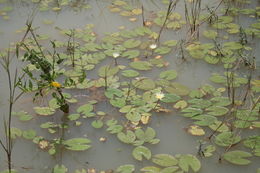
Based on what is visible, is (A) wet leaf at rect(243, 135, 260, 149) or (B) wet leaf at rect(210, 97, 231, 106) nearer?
(A) wet leaf at rect(243, 135, 260, 149)

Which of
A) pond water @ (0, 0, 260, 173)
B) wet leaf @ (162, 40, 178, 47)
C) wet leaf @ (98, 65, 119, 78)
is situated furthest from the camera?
wet leaf @ (162, 40, 178, 47)

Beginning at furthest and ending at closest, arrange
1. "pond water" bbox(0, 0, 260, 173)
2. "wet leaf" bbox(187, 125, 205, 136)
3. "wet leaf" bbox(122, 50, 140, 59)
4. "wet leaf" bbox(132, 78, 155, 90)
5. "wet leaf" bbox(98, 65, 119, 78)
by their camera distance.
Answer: "wet leaf" bbox(122, 50, 140, 59)
"wet leaf" bbox(98, 65, 119, 78)
"wet leaf" bbox(132, 78, 155, 90)
"wet leaf" bbox(187, 125, 205, 136)
"pond water" bbox(0, 0, 260, 173)

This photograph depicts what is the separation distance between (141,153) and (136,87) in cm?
53

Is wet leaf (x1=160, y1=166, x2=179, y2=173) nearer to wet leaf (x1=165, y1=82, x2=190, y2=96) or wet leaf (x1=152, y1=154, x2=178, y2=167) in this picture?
wet leaf (x1=152, y1=154, x2=178, y2=167)

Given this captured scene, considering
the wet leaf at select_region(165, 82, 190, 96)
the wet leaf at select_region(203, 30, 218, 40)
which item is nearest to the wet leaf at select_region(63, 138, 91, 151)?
the wet leaf at select_region(165, 82, 190, 96)

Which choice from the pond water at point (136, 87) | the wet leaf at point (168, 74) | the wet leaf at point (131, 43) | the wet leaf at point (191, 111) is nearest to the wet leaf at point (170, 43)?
the pond water at point (136, 87)

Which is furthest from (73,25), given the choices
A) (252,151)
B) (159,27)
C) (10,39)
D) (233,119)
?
(252,151)

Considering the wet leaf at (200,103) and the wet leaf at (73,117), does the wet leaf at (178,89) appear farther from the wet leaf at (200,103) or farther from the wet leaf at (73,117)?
the wet leaf at (73,117)

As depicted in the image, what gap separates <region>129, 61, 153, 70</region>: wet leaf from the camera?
8.31 ft

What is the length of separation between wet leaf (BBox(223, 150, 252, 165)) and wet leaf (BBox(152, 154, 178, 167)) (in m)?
0.27

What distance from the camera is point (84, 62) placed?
2586 millimetres

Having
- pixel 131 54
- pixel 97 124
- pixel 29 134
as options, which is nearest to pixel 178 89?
pixel 131 54

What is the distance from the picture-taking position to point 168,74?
248 cm

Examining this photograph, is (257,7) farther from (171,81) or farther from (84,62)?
(84,62)
